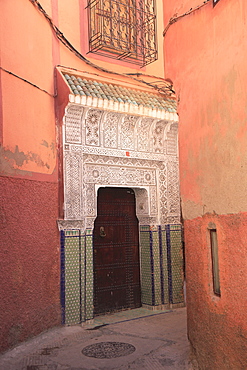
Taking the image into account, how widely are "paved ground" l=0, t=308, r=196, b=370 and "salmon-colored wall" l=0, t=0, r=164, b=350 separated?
269 mm

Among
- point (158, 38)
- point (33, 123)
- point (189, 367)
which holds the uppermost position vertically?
point (158, 38)

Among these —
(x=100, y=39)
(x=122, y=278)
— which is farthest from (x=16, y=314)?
(x=100, y=39)

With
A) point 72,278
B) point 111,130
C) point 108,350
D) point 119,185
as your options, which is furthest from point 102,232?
point 108,350

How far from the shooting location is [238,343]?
261 cm

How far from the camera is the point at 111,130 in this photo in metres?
6.22

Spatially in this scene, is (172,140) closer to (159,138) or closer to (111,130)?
(159,138)

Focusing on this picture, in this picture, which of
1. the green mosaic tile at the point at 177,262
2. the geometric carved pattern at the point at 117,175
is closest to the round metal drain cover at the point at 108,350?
the green mosaic tile at the point at 177,262

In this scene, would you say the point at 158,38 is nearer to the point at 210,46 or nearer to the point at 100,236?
the point at 100,236

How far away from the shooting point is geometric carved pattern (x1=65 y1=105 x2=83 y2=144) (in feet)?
18.5

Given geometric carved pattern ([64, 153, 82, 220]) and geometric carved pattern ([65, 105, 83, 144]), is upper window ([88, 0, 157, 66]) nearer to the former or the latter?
geometric carved pattern ([65, 105, 83, 144])

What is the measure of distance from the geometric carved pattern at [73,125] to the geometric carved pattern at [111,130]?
1.65ft

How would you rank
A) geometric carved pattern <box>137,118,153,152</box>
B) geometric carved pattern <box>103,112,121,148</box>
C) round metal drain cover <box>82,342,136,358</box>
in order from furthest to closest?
geometric carved pattern <box>137,118,153,152</box> < geometric carved pattern <box>103,112,121,148</box> < round metal drain cover <box>82,342,136,358</box>

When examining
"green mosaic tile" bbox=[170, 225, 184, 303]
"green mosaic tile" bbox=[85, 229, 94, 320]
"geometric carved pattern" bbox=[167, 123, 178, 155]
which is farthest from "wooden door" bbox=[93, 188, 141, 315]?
"geometric carved pattern" bbox=[167, 123, 178, 155]

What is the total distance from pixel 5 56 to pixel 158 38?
332cm
